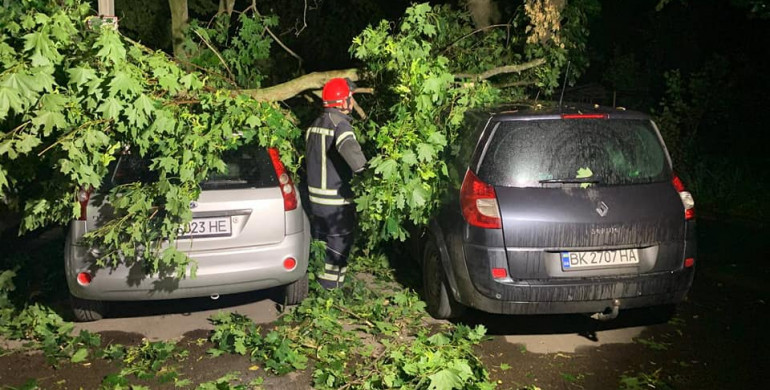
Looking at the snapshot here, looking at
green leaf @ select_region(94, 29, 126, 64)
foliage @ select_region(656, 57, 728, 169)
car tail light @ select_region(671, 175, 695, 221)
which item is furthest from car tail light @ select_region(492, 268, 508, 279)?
foliage @ select_region(656, 57, 728, 169)

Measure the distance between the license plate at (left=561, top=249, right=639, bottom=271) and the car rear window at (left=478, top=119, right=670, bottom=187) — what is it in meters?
0.48

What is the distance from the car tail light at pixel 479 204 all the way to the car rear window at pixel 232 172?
1.51 m

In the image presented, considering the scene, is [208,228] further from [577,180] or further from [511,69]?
[511,69]

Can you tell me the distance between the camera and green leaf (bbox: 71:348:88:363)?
16.8 feet

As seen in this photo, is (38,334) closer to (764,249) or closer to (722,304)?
(722,304)

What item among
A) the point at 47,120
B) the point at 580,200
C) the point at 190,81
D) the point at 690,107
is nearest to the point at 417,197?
the point at 580,200

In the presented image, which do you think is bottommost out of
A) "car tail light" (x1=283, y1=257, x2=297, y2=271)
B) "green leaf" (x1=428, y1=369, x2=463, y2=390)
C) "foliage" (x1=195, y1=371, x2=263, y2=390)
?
"foliage" (x1=195, y1=371, x2=263, y2=390)

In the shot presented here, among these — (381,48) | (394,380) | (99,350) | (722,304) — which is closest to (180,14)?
(381,48)

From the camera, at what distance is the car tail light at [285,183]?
564 centimetres

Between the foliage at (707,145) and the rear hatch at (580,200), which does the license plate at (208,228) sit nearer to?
the rear hatch at (580,200)

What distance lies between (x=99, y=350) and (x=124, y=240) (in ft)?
2.68

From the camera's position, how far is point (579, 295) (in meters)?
4.93

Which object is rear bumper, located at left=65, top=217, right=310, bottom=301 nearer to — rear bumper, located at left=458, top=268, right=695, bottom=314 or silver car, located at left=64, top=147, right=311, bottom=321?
silver car, located at left=64, top=147, right=311, bottom=321

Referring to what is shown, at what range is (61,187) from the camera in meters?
5.22
